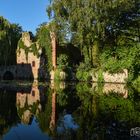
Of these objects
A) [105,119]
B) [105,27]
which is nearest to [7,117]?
[105,119]

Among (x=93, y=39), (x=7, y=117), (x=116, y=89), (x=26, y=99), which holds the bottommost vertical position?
(x=7, y=117)

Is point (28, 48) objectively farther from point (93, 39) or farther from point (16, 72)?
point (93, 39)

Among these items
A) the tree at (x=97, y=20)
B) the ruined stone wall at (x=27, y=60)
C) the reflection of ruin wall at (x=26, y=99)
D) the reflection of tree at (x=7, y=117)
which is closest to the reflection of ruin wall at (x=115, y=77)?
the tree at (x=97, y=20)

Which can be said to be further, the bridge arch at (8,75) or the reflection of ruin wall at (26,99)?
the bridge arch at (8,75)

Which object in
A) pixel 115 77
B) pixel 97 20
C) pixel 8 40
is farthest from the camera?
pixel 8 40

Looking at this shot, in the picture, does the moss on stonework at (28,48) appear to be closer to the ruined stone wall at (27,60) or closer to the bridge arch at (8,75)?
the ruined stone wall at (27,60)

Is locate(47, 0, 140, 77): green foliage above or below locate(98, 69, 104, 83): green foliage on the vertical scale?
above

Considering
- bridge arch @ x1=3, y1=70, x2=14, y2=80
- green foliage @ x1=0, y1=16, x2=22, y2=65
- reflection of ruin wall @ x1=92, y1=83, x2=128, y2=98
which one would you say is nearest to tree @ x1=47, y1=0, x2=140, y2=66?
reflection of ruin wall @ x1=92, y1=83, x2=128, y2=98

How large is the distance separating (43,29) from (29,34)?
261 inches

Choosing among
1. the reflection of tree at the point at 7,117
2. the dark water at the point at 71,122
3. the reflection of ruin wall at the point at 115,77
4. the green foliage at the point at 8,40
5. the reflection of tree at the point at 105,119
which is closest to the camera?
the dark water at the point at 71,122

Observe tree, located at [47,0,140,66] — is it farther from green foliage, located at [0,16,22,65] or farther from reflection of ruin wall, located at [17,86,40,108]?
reflection of ruin wall, located at [17,86,40,108]

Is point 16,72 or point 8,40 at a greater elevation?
point 8,40

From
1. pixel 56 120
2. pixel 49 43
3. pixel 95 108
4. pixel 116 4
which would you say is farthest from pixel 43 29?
pixel 56 120

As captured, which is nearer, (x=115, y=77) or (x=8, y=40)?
(x=115, y=77)
